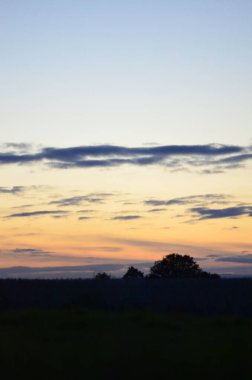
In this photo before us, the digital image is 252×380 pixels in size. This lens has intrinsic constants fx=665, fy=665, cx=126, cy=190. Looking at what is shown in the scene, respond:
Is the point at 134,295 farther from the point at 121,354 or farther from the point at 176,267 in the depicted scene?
the point at 176,267

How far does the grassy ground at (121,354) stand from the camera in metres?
11.5

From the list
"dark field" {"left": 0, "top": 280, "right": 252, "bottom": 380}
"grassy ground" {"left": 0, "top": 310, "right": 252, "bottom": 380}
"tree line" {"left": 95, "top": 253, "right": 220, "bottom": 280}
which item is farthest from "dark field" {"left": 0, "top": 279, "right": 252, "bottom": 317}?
"tree line" {"left": 95, "top": 253, "right": 220, "bottom": 280}

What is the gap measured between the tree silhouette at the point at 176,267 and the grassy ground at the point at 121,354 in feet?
169

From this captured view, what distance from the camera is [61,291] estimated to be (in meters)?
40.8

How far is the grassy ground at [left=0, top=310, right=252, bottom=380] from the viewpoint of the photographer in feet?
37.8

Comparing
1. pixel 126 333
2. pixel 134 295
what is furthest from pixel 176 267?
pixel 126 333

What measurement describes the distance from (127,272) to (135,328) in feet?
189

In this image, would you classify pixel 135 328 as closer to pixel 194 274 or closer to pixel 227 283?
pixel 227 283

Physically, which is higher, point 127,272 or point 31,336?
point 127,272

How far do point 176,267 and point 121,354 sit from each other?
61.8m

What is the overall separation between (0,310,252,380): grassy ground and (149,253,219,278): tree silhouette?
5157 cm

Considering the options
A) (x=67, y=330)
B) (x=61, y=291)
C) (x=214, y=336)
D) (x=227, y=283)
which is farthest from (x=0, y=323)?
(x=227, y=283)

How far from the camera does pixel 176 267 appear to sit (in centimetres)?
7456

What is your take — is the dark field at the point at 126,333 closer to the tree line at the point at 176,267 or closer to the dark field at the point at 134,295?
the dark field at the point at 134,295
